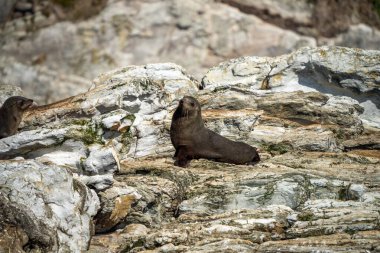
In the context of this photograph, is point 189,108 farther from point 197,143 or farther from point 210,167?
point 210,167

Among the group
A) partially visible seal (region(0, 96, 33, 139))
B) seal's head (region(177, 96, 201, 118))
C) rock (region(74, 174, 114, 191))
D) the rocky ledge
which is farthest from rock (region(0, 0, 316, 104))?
rock (region(74, 174, 114, 191))

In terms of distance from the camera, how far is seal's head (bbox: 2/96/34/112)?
18.9 m

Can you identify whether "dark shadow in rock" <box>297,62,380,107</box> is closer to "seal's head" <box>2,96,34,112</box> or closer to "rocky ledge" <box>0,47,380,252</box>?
"rocky ledge" <box>0,47,380,252</box>

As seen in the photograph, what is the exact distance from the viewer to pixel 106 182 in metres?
15.0

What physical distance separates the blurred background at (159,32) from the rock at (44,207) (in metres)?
20.2

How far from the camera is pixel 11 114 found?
18594 mm

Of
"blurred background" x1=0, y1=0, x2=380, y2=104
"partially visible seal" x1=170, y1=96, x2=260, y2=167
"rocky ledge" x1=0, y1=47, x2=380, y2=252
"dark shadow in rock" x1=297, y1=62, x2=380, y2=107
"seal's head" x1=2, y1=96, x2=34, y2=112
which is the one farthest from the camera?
"blurred background" x1=0, y1=0, x2=380, y2=104

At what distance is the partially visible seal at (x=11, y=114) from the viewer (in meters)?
18.3

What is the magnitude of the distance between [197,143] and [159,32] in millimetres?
18472

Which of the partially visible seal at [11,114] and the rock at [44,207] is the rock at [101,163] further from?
the partially visible seal at [11,114]

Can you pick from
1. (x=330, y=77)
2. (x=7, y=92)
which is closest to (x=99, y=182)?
(x=330, y=77)

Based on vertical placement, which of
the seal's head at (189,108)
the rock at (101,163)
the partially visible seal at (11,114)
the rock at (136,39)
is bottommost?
the rock at (136,39)

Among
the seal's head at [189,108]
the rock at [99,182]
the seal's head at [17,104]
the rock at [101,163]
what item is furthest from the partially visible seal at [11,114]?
the rock at [99,182]

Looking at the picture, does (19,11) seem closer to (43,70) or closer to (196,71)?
(43,70)
